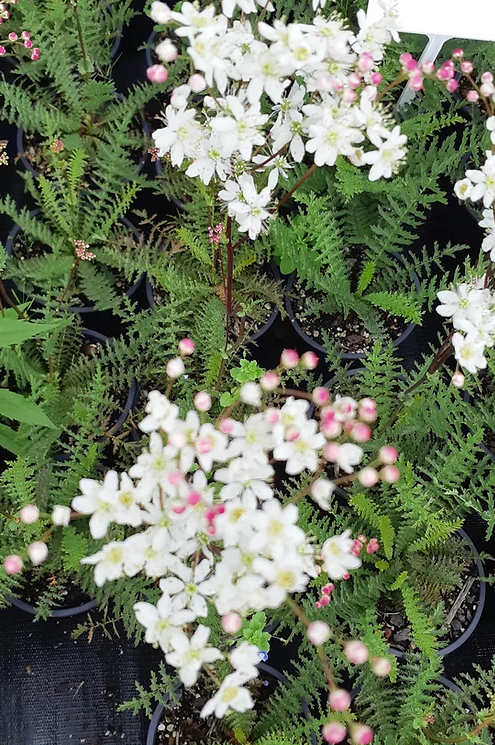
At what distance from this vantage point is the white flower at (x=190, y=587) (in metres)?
0.92

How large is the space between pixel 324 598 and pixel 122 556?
0.34 meters

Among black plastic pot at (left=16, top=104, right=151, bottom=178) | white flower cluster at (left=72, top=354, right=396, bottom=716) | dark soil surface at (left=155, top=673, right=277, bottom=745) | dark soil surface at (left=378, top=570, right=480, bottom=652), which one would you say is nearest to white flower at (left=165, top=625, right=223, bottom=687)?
white flower cluster at (left=72, top=354, right=396, bottom=716)

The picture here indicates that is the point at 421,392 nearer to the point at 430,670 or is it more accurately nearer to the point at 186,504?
the point at 430,670

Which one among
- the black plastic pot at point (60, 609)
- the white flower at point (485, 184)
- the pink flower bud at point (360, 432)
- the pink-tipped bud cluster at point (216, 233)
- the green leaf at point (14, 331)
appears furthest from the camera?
the pink-tipped bud cluster at point (216, 233)

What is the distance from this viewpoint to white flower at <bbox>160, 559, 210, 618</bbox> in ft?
3.02

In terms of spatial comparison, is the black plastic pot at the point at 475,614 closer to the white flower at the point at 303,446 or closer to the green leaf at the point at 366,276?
the green leaf at the point at 366,276

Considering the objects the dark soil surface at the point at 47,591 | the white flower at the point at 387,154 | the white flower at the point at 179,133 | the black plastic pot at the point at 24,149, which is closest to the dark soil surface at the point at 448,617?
the dark soil surface at the point at 47,591

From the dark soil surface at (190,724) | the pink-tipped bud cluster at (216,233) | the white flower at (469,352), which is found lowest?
the dark soil surface at (190,724)

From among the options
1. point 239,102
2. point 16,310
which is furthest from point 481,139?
point 16,310

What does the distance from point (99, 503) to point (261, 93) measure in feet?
2.33

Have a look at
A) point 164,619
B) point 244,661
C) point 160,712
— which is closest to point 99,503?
point 164,619

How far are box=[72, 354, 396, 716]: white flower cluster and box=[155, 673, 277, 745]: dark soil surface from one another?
766 millimetres

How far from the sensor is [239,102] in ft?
3.49

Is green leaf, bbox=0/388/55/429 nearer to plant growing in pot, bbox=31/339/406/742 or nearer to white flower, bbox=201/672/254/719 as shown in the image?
plant growing in pot, bbox=31/339/406/742
